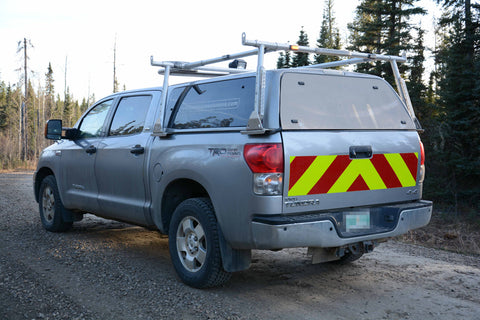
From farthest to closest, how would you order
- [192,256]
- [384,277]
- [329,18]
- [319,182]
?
1. [329,18]
2. [384,277]
3. [192,256]
4. [319,182]

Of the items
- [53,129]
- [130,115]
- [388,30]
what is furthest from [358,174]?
[388,30]

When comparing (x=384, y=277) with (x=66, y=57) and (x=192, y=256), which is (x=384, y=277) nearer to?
(x=192, y=256)

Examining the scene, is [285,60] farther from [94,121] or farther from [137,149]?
[137,149]

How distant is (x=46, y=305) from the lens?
3.92 meters

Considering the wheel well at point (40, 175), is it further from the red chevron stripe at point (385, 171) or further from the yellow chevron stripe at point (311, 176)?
the red chevron stripe at point (385, 171)

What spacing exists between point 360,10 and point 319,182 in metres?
19.3

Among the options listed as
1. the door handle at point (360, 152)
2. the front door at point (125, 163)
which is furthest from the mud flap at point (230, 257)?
the front door at point (125, 163)

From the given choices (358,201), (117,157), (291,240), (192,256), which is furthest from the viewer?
(117,157)

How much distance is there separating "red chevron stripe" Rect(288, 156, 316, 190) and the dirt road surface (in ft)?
3.69

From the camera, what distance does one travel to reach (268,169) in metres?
3.63

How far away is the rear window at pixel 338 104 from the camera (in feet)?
12.8

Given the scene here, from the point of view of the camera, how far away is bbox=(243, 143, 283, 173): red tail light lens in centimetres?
363

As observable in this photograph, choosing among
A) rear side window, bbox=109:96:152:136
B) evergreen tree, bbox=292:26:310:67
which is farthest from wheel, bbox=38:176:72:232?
evergreen tree, bbox=292:26:310:67

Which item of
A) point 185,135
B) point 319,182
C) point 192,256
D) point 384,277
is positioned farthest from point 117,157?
point 384,277
